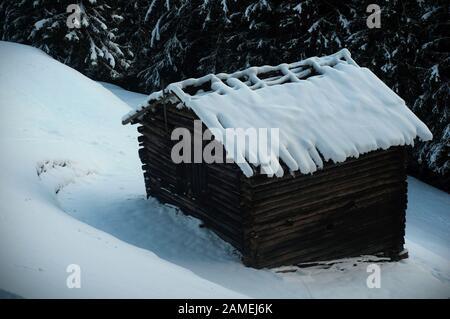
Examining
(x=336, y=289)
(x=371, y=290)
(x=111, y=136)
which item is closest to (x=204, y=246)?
(x=336, y=289)

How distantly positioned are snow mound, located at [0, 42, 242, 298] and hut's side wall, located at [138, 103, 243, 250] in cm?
212

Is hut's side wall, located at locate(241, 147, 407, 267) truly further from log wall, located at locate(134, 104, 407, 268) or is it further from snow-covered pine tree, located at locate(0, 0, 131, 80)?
snow-covered pine tree, located at locate(0, 0, 131, 80)

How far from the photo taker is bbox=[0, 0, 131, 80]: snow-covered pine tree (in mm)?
25062

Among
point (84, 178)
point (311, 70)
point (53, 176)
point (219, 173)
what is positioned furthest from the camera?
point (84, 178)

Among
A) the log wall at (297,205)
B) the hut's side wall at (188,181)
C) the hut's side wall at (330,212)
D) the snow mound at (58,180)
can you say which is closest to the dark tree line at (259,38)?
the snow mound at (58,180)

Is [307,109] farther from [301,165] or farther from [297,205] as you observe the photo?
[297,205]

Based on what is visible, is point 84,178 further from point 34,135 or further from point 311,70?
point 311,70

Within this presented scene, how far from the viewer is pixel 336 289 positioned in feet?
31.7

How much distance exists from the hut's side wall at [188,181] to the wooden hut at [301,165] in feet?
0.12

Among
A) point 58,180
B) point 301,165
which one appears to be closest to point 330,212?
point 301,165

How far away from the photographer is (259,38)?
2262 centimetres

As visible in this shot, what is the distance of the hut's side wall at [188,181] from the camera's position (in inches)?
402

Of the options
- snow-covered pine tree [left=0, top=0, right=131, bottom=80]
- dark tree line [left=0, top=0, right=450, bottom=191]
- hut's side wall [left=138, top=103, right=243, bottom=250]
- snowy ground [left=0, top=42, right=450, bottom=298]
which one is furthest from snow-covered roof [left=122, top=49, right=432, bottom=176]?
snow-covered pine tree [left=0, top=0, right=131, bottom=80]

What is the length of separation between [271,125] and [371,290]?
4.25 metres
